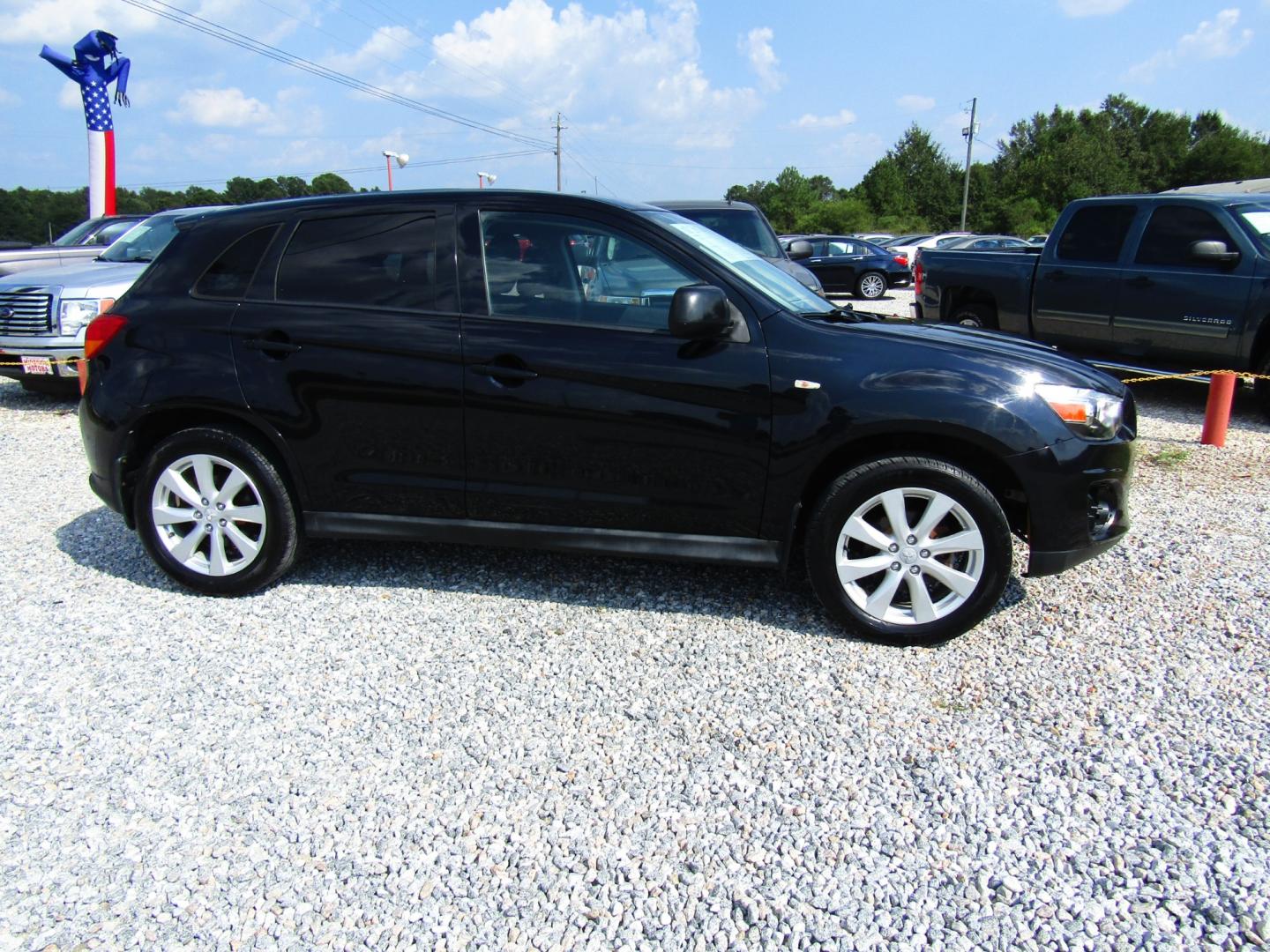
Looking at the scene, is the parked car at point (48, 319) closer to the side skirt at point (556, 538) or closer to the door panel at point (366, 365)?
the door panel at point (366, 365)

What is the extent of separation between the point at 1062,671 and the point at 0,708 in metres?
3.90

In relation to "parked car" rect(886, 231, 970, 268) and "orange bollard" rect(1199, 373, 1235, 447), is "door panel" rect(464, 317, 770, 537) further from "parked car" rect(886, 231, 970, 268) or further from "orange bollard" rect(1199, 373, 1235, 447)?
"parked car" rect(886, 231, 970, 268)

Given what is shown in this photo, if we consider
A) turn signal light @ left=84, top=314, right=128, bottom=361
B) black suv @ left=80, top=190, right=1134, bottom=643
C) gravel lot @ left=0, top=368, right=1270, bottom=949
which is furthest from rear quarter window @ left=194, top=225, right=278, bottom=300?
gravel lot @ left=0, top=368, right=1270, bottom=949

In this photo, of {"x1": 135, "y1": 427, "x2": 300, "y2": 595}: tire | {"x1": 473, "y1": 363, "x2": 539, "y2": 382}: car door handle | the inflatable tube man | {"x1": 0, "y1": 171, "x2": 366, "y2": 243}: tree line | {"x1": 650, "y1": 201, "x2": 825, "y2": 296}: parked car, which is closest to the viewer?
{"x1": 473, "y1": 363, "x2": 539, "y2": 382}: car door handle

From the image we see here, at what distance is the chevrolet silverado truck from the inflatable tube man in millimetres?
21311

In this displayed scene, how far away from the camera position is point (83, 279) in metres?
8.70

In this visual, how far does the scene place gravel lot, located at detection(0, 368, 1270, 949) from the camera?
2246 mm

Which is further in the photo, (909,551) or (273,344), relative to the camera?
(273,344)

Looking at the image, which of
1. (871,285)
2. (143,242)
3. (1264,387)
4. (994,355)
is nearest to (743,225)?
(1264,387)

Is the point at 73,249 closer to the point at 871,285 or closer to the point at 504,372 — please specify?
Result: the point at 504,372

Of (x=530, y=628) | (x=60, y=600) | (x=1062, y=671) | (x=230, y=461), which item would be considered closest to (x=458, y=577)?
(x=530, y=628)

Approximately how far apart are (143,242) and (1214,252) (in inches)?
419

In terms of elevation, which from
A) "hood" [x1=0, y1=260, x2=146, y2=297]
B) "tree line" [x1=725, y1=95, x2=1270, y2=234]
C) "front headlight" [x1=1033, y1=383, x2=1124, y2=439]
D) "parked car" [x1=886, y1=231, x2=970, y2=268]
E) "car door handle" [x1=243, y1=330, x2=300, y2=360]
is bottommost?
"front headlight" [x1=1033, y1=383, x2=1124, y2=439]

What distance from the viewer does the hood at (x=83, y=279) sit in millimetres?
8508
